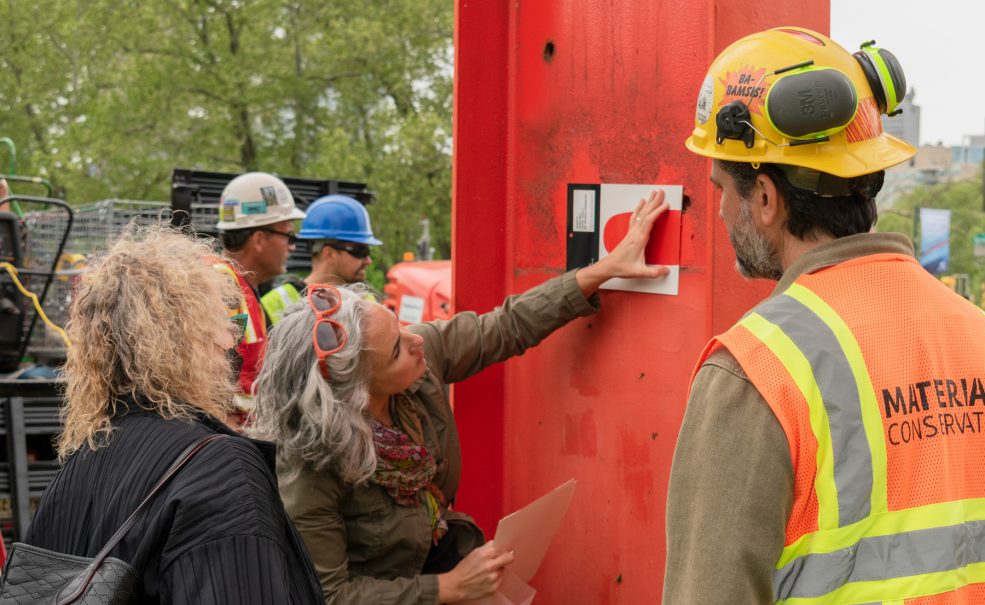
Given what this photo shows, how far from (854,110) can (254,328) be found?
12.0 ft

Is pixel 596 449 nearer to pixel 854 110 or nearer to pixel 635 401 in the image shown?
pixel 635 401

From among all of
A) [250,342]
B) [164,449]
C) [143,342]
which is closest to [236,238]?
[250,342]

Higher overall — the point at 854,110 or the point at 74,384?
the point at 854,110

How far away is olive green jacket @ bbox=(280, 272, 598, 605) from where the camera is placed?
2943mm

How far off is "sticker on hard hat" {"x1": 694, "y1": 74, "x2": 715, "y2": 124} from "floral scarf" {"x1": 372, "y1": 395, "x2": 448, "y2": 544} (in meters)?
1.41

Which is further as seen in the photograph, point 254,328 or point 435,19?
point 435,19

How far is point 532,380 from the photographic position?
3572 mm

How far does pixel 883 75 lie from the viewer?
6.73 feet

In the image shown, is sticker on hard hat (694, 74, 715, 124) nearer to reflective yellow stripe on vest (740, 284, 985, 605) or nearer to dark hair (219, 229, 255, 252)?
reflective yellow stripe on vest (740, 284, 985, 605)

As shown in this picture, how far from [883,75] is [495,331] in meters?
1.63

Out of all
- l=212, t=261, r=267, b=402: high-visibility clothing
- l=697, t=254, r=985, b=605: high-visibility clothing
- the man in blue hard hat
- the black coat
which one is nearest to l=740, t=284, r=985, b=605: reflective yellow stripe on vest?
l=697, t=254, r=985, b=605: high-visibility clothing

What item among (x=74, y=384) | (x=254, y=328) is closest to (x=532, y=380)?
(x=74, y=384)

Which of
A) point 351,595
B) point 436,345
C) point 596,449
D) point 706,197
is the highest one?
point 706,197

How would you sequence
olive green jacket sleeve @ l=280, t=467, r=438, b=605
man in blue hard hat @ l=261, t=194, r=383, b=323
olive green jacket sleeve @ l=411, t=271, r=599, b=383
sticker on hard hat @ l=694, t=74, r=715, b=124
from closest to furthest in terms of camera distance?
sticker on hard hat @ l=694, t=74, r=715, b=124, olive green jacket sleeve @ l=280, t=467, r=438, b=605, olive green jacket sleeve @ l=411, t=271, r=599, b=383, man in blue hard hat @ l=261, t=194, r=383, b=323
